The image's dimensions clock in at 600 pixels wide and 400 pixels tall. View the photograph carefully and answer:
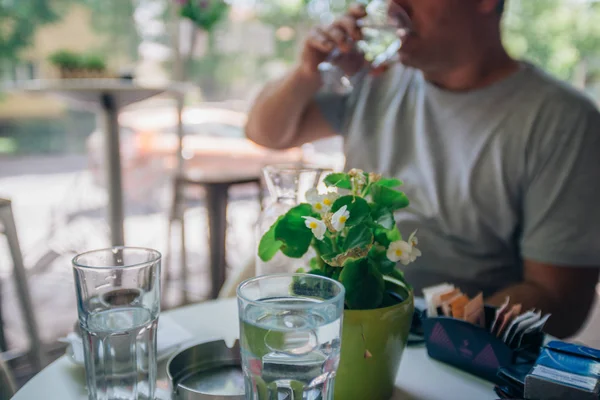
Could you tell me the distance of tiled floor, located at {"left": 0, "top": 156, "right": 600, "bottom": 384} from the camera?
257cm

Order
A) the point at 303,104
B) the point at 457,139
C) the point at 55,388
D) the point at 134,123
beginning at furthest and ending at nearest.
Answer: the point at 134,123
the point at 303,104
the point at 457,139
the point at 55,388

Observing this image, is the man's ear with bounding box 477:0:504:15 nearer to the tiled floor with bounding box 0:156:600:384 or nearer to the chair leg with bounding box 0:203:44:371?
the tiled floor with bounding box 0:156:600:384

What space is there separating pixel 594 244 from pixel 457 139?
385mm

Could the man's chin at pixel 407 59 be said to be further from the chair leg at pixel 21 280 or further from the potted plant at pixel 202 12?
the potted plant at pixel 202 12

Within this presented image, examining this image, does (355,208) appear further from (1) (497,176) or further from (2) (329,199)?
(1) (497,176)

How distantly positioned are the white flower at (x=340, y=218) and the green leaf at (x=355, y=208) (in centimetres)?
2

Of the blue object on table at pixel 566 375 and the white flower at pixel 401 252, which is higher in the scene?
the white flower at pixel 401 252

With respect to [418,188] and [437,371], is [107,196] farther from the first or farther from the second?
[437,371]

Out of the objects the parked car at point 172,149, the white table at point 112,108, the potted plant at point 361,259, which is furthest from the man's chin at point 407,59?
the parked car at point 172,149

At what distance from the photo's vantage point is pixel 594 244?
1.13 metres

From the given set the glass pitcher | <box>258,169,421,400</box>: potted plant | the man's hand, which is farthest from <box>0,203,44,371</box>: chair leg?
<box>258,169,421,400</box>: potted plant

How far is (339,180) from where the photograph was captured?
0.63m

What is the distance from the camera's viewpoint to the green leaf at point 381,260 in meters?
0.61

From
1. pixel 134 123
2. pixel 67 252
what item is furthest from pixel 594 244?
pixel 134 123
